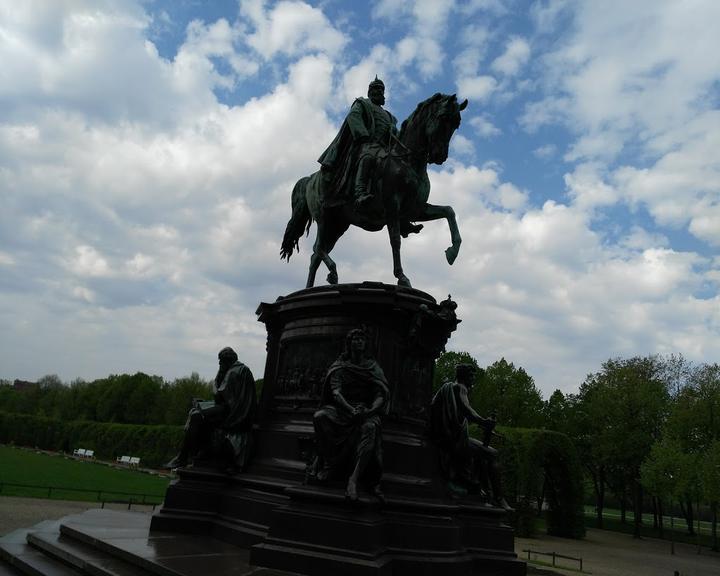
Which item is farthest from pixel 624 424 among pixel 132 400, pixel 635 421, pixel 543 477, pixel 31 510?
pixel 132 400

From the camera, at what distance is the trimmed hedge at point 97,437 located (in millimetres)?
53750

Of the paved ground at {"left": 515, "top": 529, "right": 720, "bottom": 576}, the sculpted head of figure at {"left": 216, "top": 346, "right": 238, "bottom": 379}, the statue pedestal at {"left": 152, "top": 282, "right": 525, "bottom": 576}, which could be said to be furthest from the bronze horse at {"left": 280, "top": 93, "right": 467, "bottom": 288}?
the paved ground at {"left": 515, "top": 529, "right": 720, "bottom": 576}

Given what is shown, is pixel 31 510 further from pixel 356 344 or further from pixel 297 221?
pixel 356 344

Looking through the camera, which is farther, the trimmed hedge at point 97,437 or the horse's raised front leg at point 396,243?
the trimmed hedge at point 97,437

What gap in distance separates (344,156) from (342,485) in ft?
19.0

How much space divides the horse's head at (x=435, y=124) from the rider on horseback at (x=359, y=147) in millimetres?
439

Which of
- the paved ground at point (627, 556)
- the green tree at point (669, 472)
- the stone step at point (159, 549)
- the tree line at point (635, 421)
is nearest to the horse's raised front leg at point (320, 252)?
the stone step at point (159, 549)

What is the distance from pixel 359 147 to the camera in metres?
10.3

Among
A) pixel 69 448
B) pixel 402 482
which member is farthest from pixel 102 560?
pixel 69 448

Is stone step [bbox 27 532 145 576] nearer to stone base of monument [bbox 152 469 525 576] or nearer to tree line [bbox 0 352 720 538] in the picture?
stone base of monument [bbox 152 469 525 576]

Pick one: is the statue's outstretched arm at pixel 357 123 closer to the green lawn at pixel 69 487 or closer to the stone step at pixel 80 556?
the stone step at pixel 80 556

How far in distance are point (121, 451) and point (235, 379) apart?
56520 mm

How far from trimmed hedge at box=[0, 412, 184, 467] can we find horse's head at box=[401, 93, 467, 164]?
142 feet

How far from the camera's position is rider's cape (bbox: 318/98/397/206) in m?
10.4
